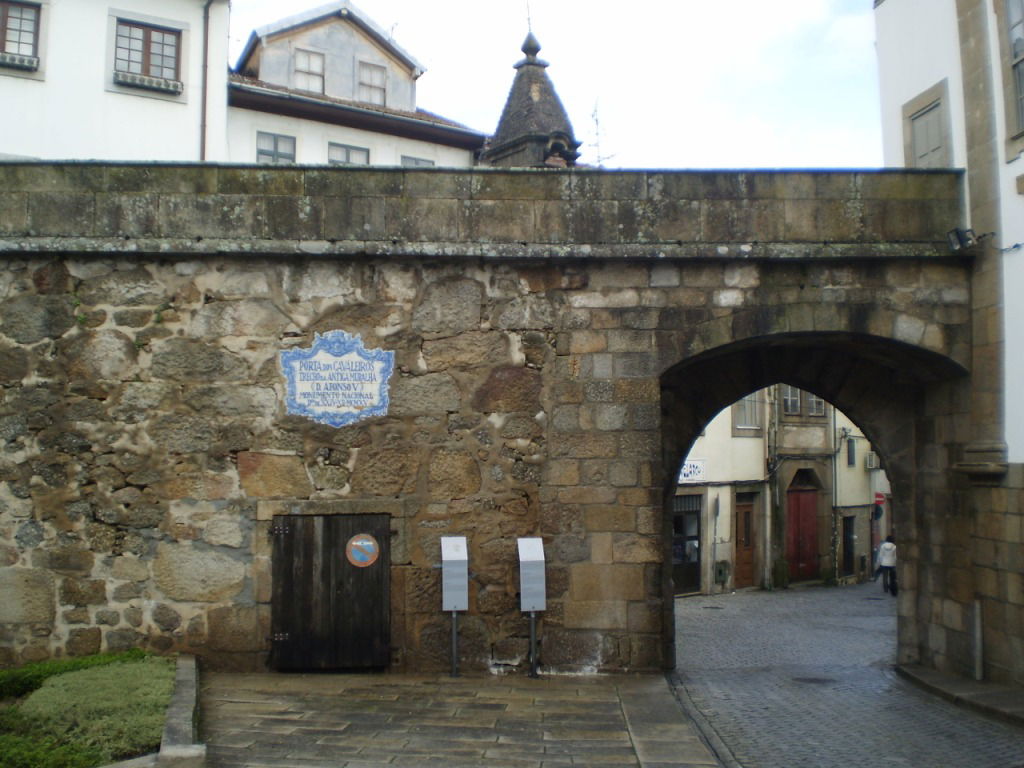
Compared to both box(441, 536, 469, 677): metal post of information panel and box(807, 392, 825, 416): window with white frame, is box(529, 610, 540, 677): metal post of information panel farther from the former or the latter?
box(807, 392, 825, 416): window with white frame

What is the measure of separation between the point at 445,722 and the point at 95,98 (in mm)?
13416

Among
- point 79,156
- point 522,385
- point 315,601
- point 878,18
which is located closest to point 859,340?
point 522,385

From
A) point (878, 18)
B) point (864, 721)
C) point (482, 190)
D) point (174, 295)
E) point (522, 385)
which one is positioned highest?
point (878, 18)

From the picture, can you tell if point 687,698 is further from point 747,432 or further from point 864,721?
point 747,432

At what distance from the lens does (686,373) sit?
33.5 feet

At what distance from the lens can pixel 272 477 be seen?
27.4ft

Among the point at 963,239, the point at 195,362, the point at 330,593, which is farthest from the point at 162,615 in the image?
the point at 963,239

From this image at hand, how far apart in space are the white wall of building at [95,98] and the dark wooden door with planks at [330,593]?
10539 mm

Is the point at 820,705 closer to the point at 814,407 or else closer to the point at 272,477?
the point at 272,477

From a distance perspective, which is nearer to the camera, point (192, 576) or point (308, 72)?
point (192, 576)

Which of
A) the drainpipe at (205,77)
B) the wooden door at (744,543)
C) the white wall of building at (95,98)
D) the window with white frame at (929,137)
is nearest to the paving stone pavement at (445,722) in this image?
the window with white frame at (929,137)

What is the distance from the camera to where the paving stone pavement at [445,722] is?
594cm

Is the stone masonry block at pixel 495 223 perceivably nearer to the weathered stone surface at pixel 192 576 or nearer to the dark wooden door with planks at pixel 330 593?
the dark wooden door with planks at pixel 330 593

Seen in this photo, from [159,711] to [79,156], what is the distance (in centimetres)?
1246
